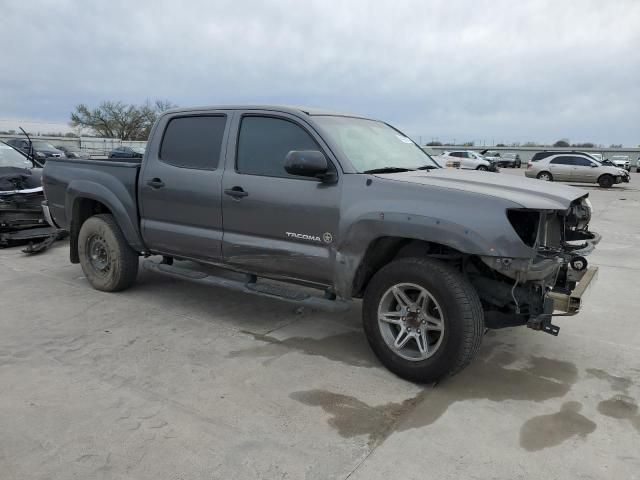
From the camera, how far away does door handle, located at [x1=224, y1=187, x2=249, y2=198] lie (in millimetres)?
4365

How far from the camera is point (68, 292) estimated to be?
228 inches

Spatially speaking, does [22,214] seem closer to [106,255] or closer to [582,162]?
[106,255]

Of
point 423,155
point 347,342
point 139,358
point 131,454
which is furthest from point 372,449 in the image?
point 423,155

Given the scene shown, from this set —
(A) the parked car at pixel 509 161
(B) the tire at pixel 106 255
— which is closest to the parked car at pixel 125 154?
(B) the tire at pixel 106 255

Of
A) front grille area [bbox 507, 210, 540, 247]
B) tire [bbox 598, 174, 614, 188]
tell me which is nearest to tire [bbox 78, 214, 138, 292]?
front grille area [bbox 507, 210, 540, 247]

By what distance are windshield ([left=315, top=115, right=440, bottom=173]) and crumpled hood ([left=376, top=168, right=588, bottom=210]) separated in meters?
0.22

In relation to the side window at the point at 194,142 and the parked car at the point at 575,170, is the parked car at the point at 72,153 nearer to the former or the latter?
the side window at the point at 194,142

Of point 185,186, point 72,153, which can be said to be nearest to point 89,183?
point 185,186

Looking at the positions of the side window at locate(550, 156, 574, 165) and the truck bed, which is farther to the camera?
the side window at locate(550, 156, 574, 165)

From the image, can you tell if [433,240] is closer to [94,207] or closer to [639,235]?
[94,207]

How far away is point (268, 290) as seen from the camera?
14.3 ft

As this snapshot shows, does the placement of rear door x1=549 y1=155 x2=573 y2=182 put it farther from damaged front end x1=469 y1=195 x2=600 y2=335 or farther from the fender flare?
the fender flare

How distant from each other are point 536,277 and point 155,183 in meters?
3.50

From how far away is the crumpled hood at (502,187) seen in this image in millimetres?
3387
